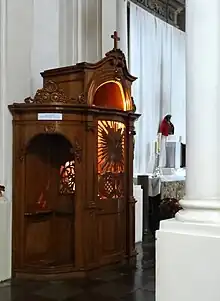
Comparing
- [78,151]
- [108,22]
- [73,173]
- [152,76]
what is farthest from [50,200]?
[152,76]

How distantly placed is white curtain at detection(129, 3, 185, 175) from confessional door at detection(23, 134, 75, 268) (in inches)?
133

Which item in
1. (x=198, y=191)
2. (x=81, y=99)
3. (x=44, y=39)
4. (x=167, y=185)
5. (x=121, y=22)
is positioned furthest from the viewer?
(x=167, y=185)

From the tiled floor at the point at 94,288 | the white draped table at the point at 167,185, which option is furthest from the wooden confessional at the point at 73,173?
the white draped table at the point at 167,185

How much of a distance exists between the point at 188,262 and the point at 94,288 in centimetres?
284

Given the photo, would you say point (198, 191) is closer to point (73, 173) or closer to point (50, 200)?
point (73, 173)

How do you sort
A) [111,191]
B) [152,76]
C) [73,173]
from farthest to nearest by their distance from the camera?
1. [152,76]
2. [111,191]
3. [73,173]

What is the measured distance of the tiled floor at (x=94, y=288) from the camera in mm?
4777

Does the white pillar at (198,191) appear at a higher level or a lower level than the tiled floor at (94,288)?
higher

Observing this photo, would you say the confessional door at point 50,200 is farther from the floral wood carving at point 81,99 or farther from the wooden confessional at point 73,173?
the floral wood carving at point 81,99

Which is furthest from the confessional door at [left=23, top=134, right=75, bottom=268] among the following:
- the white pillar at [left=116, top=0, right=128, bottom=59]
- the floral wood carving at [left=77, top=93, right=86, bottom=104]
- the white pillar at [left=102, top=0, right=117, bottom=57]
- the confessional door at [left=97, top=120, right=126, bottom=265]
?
the white pillar at [left=116, top=0, right=128, bottom=59]

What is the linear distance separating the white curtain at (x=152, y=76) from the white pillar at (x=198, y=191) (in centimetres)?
683

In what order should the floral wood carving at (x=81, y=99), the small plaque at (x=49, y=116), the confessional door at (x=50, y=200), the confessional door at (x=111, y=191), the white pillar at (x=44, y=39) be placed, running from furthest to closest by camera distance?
the white pillar at (x=44, y=39) → the confessional door at (x=111, y=191) → the confessional door at (x=50, y=200) → the floral wood carving at (x=81, y=99) → the small plaque at (x=49, y=116)

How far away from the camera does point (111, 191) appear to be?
20.4 ft

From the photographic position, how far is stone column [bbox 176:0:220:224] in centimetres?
255
